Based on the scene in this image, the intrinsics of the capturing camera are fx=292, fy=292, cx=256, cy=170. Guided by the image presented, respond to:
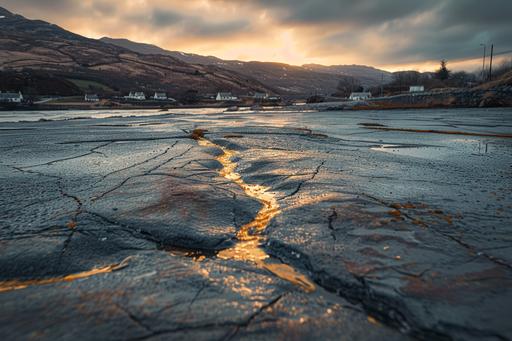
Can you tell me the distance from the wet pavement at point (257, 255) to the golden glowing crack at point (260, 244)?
2 cm

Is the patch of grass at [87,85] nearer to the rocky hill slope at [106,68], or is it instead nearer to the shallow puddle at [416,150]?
the rocky hill slope at [106,68]

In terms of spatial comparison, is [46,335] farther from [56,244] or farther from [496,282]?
[496,282]

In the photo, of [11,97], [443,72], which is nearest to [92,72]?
[11,97]

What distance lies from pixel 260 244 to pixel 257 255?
159mm

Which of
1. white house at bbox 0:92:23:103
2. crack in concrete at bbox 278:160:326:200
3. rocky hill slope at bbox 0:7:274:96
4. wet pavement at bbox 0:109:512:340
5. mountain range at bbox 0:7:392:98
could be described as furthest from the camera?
rocky hill slope at bbox 0:7:274:96

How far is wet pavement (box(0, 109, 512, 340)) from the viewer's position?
1378mm

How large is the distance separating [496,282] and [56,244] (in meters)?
2.87

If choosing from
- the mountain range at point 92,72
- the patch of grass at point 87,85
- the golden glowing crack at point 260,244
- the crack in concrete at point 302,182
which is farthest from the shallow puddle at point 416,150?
the patch of grass at point 87,85

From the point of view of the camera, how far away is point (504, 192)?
3.31 meters

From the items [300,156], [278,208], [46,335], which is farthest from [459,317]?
[300,156]

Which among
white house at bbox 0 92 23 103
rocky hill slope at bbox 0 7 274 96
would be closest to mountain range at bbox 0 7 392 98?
rocky hill slope at bbox 0 7 274 96

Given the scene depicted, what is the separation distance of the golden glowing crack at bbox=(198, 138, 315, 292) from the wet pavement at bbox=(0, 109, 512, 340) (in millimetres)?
17

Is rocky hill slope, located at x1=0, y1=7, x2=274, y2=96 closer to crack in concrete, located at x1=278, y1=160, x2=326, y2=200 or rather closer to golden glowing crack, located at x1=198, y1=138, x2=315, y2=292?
crack in concrete, located at x1=278, y1=160, x2=326, y2=200

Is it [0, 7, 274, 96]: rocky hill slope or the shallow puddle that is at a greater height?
[0, 7, 274, 96]: rocky hill slope
